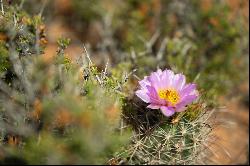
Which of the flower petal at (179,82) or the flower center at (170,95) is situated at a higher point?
the flower petal at (179,82)

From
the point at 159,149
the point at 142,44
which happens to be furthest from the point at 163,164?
the point at 142,44

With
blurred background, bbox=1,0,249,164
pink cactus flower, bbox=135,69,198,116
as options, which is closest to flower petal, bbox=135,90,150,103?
pink cactus flower, bbox=135,69,198,116

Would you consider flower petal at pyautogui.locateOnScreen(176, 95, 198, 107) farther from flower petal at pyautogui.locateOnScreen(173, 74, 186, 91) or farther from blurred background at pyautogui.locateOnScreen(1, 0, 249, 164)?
blurred background at pyautogui.locateOnScreen(1, 0, 249, 164)

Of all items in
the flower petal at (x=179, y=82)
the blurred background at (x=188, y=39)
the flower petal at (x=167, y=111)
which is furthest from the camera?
the blurred background at (x=188, y=39)

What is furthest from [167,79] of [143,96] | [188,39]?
[188,39]

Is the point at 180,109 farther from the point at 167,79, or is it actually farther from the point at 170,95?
the point at 167,79

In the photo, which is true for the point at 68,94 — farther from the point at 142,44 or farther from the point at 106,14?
the point at 106,14

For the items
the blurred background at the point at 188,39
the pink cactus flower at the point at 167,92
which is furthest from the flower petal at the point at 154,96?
the blurred background at the point at 188,39

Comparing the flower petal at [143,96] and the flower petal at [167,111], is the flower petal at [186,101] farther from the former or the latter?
the flower petal at [143,96]
